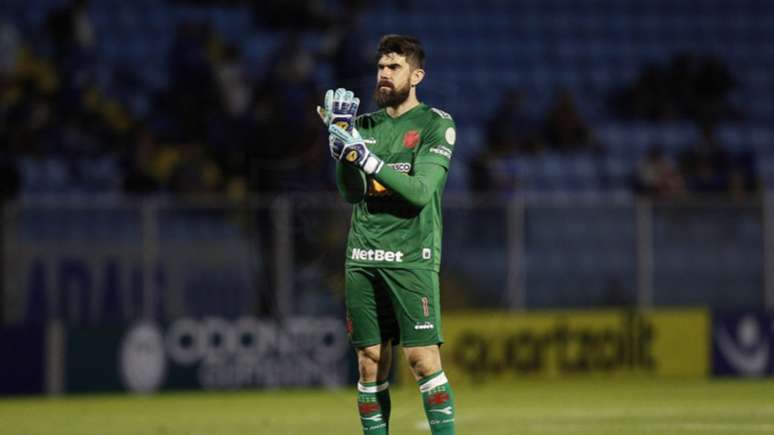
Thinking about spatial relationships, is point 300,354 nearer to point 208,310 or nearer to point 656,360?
point 208,310

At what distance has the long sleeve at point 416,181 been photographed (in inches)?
266

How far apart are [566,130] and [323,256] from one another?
522cm

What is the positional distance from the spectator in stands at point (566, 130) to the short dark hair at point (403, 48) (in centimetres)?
1140

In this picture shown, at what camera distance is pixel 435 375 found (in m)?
7.22

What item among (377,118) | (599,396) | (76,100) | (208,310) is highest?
(76,100)

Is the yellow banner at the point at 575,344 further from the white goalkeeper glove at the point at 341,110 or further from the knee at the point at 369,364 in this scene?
the white goalkeeper glove at the point at 341,110

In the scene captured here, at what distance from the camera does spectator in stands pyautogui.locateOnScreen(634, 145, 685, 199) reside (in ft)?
55.3

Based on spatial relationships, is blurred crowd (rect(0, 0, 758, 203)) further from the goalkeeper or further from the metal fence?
the goalkeeper

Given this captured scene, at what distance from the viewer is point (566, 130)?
61.0ft

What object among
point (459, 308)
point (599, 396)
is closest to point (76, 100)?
point (459, 308)

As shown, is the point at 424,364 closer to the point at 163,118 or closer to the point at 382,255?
the point at 382,255

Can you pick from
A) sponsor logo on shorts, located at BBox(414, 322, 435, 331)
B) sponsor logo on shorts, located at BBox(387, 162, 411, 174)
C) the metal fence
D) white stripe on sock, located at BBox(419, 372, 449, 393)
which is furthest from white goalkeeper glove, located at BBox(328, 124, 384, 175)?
the metal fence

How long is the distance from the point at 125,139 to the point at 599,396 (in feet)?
20.3

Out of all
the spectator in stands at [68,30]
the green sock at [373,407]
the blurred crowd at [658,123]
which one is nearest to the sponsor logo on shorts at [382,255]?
the green sock at [373,407]
